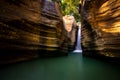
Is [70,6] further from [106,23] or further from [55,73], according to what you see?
[55,73]

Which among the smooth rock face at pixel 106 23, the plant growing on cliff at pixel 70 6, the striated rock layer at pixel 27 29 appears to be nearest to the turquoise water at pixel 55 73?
the striated rock layer at pixel 27 29

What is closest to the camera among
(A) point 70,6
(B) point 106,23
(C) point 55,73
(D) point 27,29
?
(C) point 55,73

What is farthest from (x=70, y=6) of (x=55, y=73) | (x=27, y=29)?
(x=55, y=73)

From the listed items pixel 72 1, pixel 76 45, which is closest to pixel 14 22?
pixel 76 45

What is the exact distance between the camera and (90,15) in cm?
811

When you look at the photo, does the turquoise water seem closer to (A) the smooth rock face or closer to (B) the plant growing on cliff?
(A) the smooth rock face

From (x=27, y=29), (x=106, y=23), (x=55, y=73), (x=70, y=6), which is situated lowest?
(x=55, y=73)

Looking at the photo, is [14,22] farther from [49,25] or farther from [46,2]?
[46,2]

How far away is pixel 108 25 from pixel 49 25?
3526mm

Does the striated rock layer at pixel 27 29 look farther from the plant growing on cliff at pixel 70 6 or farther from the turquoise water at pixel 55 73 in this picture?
the plant growing on cliff at pixel 70 6

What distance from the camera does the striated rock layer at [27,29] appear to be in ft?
15.5

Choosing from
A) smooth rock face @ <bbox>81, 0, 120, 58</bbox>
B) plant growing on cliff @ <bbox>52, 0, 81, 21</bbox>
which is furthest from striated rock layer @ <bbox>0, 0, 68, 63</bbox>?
plant growing on cliff @ <bbox>52, 0, 81, 21</bbox>

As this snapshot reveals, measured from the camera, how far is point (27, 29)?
6.21 m

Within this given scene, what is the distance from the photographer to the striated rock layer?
4727mm
